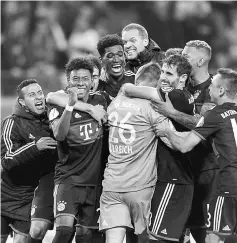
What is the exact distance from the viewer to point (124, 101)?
6375 millimetres

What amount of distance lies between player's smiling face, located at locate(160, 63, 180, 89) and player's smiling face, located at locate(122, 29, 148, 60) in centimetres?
136

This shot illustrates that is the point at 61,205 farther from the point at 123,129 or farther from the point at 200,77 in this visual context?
the point at 200,77

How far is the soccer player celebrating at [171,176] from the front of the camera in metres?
6.21

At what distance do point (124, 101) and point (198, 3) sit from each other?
11139 mm

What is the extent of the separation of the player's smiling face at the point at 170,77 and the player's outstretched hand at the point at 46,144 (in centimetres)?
134

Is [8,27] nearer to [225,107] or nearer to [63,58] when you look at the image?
[63,58]

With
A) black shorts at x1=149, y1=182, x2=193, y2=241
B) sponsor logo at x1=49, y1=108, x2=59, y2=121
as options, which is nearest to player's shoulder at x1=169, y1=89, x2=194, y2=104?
black shorts at x1=149, y1=182, x2=193, y2=241

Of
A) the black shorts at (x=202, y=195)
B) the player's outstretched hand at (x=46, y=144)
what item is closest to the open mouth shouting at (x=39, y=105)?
the player's outstretched hand at (x=46, y=144)

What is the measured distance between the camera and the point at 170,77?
645 centimetres

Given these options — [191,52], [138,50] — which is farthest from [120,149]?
[138,50]

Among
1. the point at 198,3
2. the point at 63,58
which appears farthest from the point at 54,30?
the point at 198,3

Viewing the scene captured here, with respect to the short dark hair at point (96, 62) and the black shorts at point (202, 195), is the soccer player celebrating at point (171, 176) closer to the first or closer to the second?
the black shorts at point (202, 195)

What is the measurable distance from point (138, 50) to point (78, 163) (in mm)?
1791

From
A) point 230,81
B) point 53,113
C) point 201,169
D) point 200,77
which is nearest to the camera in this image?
point 230,81
